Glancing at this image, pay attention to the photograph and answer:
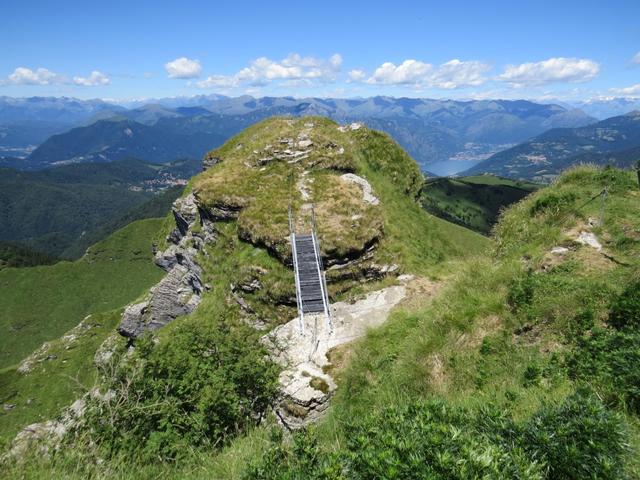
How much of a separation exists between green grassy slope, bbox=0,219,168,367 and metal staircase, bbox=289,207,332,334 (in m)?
104

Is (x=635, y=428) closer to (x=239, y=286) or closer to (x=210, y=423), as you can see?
(x=210, y=423)

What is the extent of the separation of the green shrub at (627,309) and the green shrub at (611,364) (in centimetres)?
47

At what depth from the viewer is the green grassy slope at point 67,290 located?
103m

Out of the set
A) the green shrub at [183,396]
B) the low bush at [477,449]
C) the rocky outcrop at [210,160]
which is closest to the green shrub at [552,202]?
the low bush at [477,449]

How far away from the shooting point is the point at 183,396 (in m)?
9.57

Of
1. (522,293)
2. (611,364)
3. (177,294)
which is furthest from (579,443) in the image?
(177,294)

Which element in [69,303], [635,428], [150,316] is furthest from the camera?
[69,303]

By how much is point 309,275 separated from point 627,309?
15.0 meters

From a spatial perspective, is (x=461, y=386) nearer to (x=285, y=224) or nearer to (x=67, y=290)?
(x=285, y=224)

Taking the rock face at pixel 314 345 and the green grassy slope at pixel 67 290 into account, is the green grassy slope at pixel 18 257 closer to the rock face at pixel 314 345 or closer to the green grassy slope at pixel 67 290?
the green grassy slope at pixel 67 290

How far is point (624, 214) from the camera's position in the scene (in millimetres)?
13547

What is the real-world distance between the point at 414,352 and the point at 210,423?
5609 millimetres

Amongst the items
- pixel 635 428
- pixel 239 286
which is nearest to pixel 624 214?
pixel 635 428

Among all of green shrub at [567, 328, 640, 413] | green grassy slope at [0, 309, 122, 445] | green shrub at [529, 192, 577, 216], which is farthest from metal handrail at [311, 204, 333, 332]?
green grassy slope at [0, 309, 122, 445]
